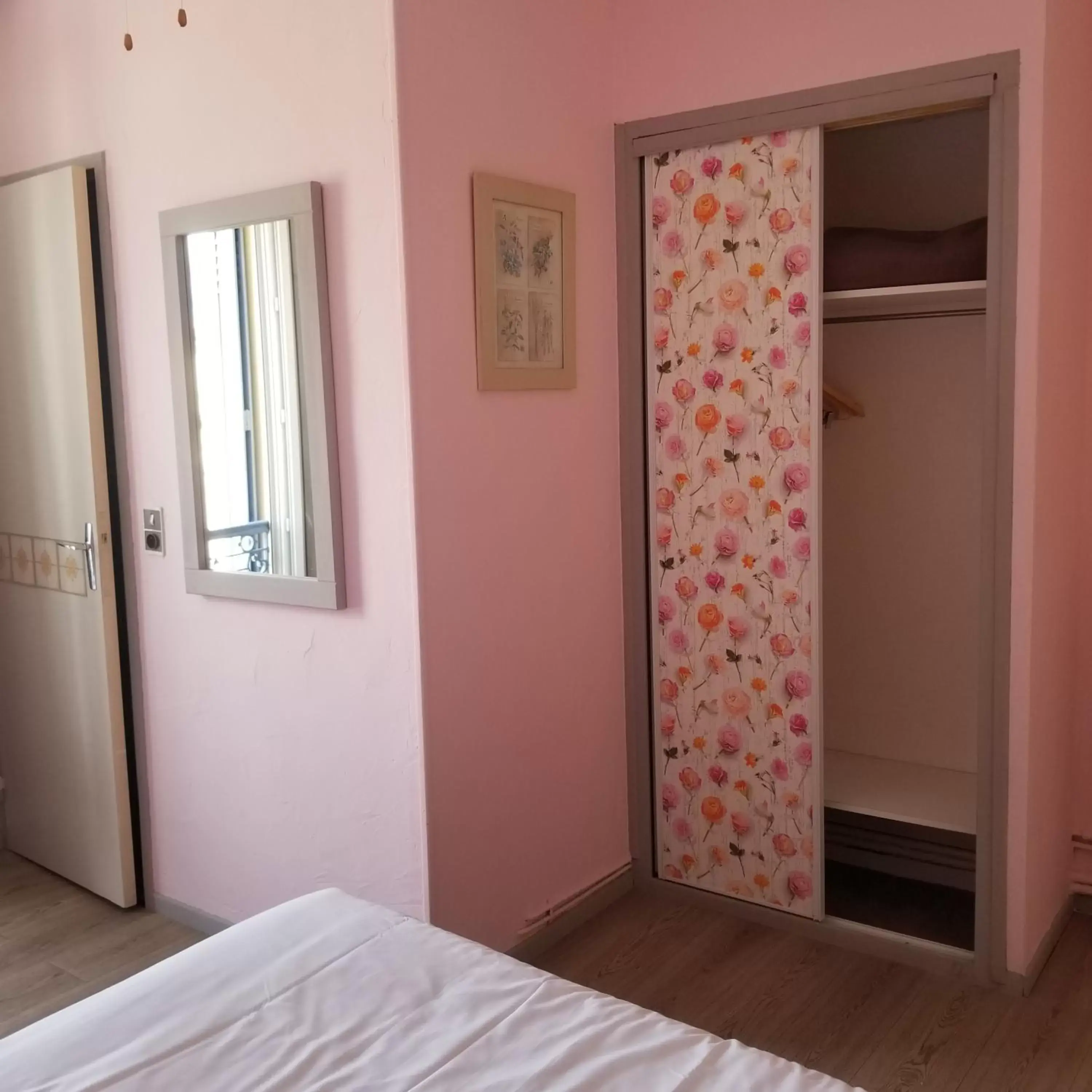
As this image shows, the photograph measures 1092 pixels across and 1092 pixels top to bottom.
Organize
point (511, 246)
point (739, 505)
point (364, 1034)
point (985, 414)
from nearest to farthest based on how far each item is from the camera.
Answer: point (364, 1034)
point (985, 414)
point (511, 246)
point (739, 505)

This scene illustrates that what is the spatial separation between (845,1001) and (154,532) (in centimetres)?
199

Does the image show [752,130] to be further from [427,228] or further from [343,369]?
[343,369]

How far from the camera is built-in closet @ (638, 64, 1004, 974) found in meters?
2.65

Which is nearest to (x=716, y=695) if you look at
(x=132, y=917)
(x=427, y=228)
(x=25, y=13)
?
(x=427, y=228)

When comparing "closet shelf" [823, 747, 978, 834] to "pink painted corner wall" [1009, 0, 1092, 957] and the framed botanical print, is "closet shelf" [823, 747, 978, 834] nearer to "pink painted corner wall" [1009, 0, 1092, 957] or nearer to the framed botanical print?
"pink painted corner wall" [1009, 0, 1092, 957]

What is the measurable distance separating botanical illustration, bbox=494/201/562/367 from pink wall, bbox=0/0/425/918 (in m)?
0.31

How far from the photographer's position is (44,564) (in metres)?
3.08

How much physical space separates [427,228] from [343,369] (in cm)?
35

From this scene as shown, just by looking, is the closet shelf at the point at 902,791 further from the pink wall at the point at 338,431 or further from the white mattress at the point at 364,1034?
the white mattress at the point at 364,1034

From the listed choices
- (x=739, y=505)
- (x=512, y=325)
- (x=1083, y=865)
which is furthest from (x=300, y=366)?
(x=1083, y=865)

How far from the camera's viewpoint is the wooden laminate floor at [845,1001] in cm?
228

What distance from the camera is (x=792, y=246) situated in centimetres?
263

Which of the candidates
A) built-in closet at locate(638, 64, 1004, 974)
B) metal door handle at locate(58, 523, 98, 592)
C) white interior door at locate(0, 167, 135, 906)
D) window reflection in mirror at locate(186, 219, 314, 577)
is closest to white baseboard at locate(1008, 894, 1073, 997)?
built-in closet at locate(638, 64, 1004, 974)

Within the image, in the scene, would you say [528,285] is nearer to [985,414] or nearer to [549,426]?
[549,426]
